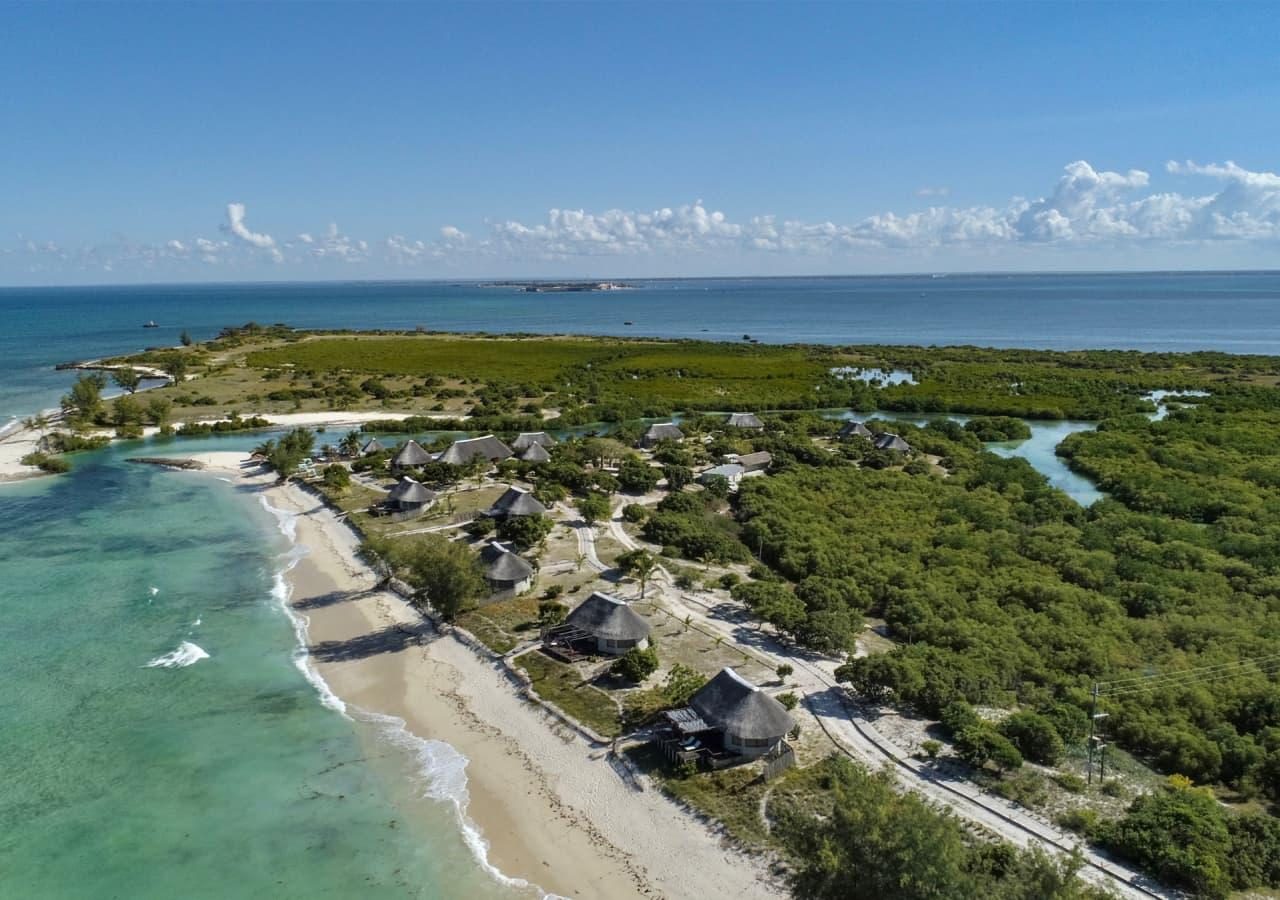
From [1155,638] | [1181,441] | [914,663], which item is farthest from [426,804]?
[1181,441]

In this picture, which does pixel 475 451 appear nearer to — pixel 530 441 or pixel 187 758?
pixel 530 441

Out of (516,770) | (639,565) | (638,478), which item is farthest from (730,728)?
(638,478)

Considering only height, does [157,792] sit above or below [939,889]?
below

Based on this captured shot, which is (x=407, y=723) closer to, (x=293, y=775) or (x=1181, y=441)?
(x=293, y=775)

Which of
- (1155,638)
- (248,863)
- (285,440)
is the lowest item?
(248,863)

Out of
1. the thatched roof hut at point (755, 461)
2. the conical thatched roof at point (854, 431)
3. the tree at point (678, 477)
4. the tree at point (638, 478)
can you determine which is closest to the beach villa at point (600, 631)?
the tree at point (638, 478)

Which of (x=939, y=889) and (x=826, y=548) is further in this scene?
(x=826, y=548)
